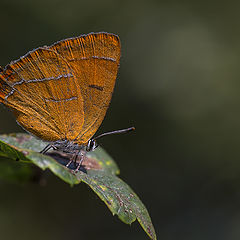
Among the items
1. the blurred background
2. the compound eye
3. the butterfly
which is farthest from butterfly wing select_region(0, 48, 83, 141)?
the blurred background

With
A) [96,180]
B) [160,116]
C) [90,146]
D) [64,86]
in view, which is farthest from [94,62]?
[160,116]

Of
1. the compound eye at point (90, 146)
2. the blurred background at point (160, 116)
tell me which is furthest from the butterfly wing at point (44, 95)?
the blurred background at point (160, 116)

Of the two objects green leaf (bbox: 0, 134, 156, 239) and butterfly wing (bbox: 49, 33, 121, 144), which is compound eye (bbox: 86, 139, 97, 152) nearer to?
green leaf (bbox: 0, 134, 156, 239)

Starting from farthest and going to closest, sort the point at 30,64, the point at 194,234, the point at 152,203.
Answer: the point at 152,203 < the point at 194,234 < the point at 30,64

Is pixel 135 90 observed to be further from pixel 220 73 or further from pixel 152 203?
pixel 152 203

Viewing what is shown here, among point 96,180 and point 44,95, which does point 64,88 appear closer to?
point 44,95

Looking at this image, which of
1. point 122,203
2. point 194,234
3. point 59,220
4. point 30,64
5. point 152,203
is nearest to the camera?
point 122,203

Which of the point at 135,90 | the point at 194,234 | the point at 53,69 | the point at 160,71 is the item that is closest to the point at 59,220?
the point at 194,234
